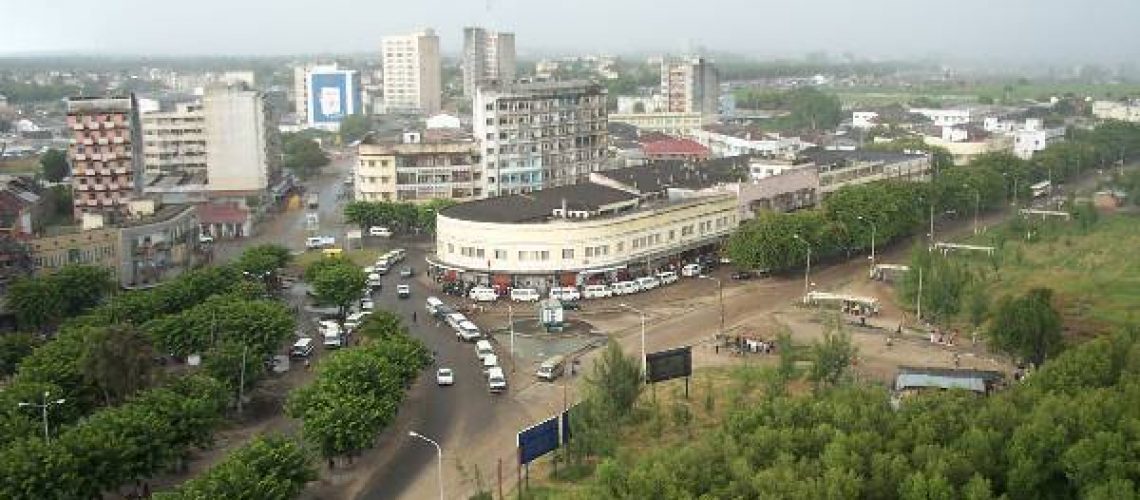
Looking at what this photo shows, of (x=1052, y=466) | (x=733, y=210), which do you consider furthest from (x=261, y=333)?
(x=733, y=210)

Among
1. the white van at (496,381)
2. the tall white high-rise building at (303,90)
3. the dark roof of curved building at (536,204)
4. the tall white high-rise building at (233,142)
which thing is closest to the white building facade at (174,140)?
the tall white high-rise building at (233,142)

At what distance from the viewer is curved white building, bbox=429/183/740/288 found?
30719 mm

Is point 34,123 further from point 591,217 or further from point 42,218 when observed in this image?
point 591,217

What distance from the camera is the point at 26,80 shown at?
371 ft

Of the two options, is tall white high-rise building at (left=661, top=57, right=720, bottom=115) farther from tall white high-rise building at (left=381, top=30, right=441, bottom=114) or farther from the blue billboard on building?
the blue billboard on building

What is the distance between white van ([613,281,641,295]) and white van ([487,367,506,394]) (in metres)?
Answer: 8.09

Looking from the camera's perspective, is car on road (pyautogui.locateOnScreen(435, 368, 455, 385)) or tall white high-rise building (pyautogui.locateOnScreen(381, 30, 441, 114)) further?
tall white high-rise building (pyautogui.locateOnScreen(381, 30, 441, 114))

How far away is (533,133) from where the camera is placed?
145 ft

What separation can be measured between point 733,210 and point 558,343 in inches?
451

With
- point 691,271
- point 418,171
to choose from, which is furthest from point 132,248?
point 691,271

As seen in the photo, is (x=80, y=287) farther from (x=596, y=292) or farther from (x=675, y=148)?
(x=675, y=148)

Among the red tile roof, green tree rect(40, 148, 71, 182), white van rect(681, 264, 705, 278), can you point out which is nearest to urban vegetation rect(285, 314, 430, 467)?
white van rect(681, 264, 705, 278)

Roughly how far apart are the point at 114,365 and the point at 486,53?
68.9 metres

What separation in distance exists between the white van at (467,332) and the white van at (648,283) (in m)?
5.86
